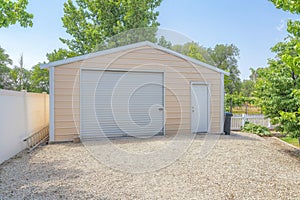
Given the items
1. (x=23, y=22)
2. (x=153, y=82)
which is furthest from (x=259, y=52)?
(x=23, y=22)

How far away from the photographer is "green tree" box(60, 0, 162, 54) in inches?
787

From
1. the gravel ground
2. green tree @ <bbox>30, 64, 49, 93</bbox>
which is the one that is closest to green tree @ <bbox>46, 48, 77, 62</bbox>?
green tree @ <bbox>30, 64, 49, 93</bbox>

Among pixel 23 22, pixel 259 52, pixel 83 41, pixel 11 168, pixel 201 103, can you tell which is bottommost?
pixel 11 168

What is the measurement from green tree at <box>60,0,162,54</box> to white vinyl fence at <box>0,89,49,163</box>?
13.4 m

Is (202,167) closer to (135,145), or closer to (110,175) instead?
(110,175)

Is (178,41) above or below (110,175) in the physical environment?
above

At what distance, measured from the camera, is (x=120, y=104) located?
25.3 ft

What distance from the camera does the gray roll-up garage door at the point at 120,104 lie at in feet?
24.1

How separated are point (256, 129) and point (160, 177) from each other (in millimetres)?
7807

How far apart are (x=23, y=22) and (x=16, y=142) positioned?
2.94 meters

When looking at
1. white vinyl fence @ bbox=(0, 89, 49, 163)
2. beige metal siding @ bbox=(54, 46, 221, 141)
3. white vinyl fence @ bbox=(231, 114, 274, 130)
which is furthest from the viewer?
white vinyl fence @ bbox=(231, 114, 274, 130)

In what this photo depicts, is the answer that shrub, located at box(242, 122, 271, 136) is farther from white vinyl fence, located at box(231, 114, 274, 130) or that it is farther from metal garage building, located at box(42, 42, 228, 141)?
metal garage building, located at box(42, 42, 228, 141)

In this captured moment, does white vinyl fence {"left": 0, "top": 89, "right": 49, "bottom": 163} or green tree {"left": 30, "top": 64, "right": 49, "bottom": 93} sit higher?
green tree {"left": 30, "top": 64, "right": 49, "bottom": 93}

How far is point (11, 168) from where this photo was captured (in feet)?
14.4
